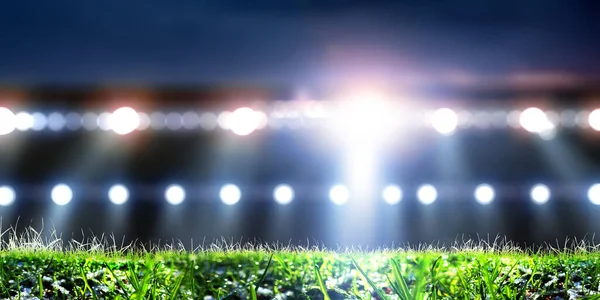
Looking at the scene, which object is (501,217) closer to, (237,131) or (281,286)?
(237,131)

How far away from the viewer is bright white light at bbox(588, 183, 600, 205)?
4.61 meters

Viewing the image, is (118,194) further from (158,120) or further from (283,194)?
(283,194)

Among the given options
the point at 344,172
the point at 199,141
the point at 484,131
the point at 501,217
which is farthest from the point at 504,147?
the point at 199,141

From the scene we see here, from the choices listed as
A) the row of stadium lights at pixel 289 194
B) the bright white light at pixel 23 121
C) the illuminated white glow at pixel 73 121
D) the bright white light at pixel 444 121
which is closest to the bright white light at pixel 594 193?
the row of stadium lights at pixel 289 194

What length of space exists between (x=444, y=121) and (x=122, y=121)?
2729mm

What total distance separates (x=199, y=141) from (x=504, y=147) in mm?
2612

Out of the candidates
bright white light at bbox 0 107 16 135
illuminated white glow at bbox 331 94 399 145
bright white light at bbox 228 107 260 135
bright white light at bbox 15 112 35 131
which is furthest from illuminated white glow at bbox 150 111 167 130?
illuminated white glow at bbox 331 94 399 145

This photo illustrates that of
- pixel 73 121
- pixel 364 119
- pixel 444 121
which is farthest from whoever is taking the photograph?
pixel 73 121

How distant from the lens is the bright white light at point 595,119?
4652mm

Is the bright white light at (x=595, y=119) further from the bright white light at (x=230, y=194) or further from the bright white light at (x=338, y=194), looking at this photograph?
the bright white light at (x=230, y=194)

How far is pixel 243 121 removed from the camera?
4.74 m

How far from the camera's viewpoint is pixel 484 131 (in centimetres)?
475

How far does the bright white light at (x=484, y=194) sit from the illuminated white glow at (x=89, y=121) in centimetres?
329

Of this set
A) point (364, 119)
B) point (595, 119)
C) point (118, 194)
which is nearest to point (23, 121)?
point (118, 194)
